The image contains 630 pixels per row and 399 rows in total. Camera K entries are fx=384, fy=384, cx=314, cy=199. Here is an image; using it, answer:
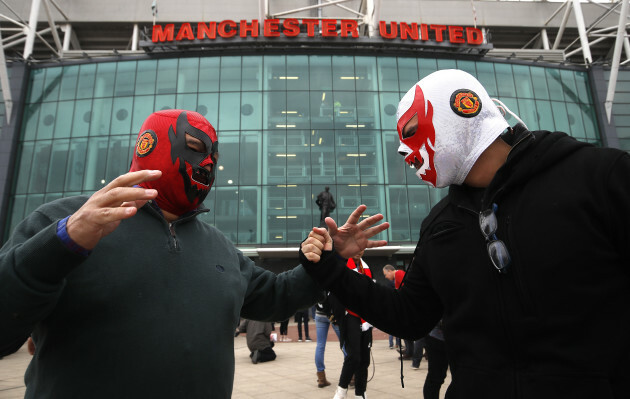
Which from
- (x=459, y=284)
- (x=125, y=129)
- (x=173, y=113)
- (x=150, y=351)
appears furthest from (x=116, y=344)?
(x=125, y=129)

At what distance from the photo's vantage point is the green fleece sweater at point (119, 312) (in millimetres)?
1237

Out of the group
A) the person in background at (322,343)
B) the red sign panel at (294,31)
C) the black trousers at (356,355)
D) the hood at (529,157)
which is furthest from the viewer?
the red sign panel at (294,31)

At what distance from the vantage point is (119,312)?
5.05 feet

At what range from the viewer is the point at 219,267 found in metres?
1.95

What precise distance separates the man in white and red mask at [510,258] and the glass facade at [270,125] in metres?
19.5

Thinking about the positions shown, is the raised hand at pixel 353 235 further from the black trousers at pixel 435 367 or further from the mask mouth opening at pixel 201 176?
the black trousers at pixel 435 367

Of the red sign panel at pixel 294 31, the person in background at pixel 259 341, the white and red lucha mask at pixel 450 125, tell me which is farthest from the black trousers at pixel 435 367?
the red sign panel at pixel 294 31

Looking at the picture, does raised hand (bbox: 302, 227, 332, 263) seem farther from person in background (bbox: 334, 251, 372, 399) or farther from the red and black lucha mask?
person in background (bbox: 334, 251, 372, 399)

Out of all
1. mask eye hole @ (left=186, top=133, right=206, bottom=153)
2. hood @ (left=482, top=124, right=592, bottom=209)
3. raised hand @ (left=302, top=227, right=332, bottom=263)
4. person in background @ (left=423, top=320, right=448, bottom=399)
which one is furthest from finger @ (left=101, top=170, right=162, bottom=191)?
person in background @ (left=423, top=320, right=448, bottom=399)

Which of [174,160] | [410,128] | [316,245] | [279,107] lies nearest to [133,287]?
[174,160]

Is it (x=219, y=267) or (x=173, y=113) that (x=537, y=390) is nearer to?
(x=219, y=267)

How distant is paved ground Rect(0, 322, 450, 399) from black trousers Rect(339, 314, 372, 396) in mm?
715

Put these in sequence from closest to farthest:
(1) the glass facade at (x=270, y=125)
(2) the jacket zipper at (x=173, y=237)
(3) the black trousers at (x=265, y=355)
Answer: (2) the jacket zipper at (x=173, y=237) → (3) the black trousers at (x=265, y=355) → (1) the glass facade at (x=270, y=125)

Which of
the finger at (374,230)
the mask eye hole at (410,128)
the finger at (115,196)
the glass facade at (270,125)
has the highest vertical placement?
the glass facade at (270,125)
